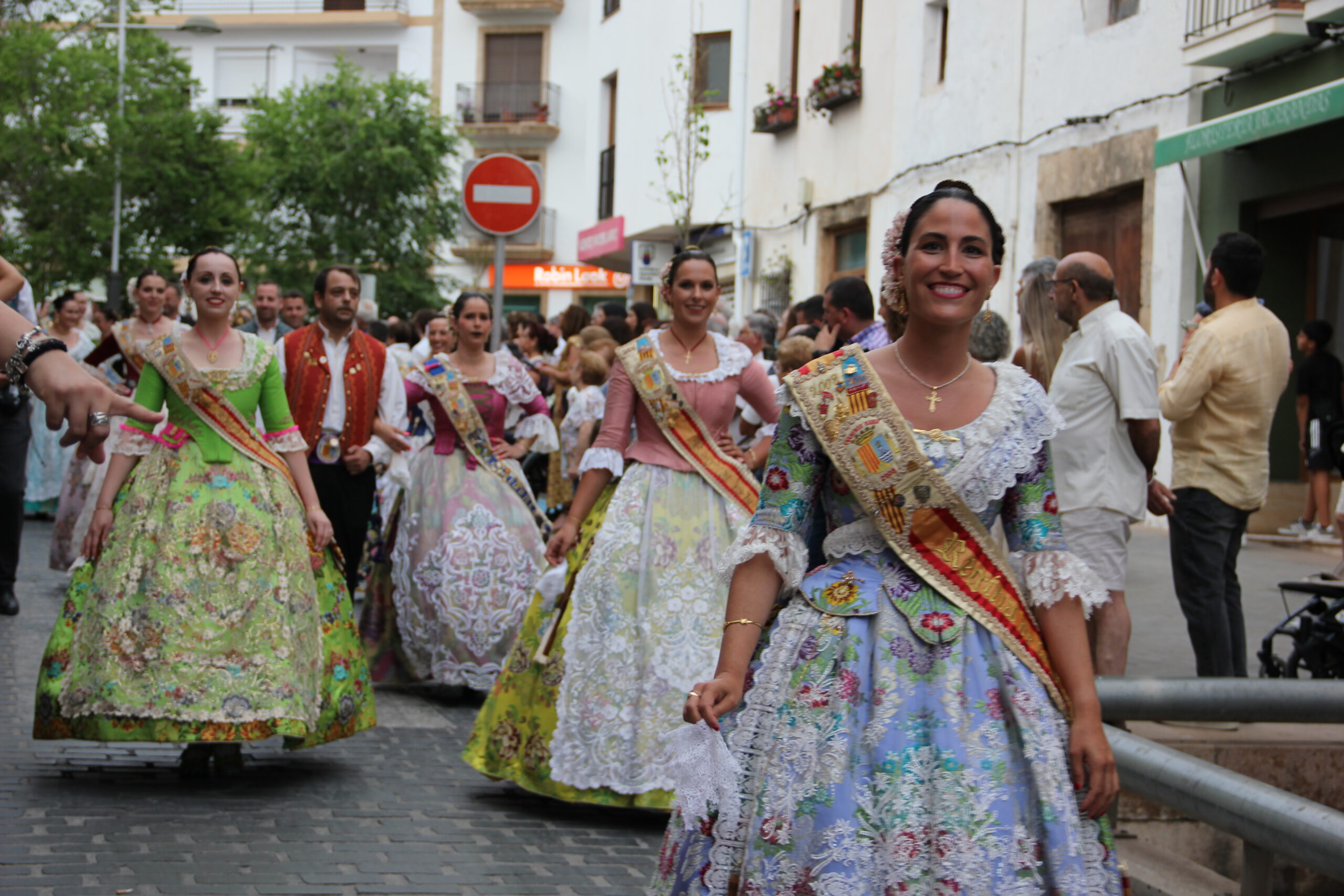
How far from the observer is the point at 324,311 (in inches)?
311

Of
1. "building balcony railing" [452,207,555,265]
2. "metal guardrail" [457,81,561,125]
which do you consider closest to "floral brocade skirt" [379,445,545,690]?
"building balcony railing" [452,207,555,265]

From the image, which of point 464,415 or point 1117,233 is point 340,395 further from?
point 1117,233

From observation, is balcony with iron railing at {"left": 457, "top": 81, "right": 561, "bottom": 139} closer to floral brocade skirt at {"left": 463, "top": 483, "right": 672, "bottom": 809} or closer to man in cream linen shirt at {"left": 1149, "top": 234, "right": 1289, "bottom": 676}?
man in cream linen shirt at {"left": 1149, "top": 234, "right": 1289, "bottom": 676}

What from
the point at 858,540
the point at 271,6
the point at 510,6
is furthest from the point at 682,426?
the point at 271,6

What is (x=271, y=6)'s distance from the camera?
4619 cm

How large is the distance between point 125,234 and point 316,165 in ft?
14.2

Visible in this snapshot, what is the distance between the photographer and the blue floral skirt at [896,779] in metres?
2.91

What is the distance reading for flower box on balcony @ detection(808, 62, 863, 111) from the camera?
2047 cm

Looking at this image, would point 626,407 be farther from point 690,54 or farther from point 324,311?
point 690,54

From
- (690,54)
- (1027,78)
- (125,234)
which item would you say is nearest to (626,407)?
(1027,78)

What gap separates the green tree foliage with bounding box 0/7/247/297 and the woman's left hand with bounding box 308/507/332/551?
2487 cm

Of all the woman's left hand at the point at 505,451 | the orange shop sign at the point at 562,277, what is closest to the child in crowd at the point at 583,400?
the woman's left hand at the point at 505,451

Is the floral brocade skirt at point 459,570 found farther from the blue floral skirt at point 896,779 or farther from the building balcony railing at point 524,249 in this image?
the building balcony railing at point 524,249

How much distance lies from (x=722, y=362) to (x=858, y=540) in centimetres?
296
